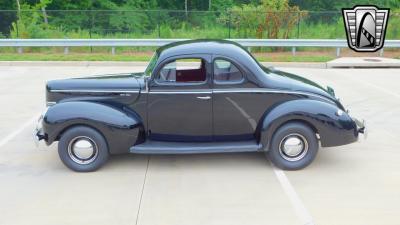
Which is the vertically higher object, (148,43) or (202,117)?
(148,43)

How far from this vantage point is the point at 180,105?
228 inches

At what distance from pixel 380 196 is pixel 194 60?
2.84 m

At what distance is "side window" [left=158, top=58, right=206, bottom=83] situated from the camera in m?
5.89

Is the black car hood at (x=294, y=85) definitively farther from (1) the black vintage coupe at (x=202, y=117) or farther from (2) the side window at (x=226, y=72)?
(2) the side window at (x=226, y=72)

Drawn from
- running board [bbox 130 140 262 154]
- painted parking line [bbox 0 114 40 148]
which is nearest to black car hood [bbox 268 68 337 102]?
running board [bbox 130 140 262 154]

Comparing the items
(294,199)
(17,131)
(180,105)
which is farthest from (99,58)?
(294,199)

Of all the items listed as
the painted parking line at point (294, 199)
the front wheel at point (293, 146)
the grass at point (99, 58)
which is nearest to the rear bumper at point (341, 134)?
the front wheel at point (293, 146)

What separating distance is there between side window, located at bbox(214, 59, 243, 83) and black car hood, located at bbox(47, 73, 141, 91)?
105cm

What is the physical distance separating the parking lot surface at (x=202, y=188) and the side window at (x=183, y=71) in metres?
1.14

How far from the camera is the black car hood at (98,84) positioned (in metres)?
5.92

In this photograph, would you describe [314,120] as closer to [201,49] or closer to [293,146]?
[293,146]

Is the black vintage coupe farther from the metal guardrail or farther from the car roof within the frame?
the metal guardrail

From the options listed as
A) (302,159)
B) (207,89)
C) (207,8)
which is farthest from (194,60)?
(207,8)

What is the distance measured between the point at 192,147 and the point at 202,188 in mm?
686
